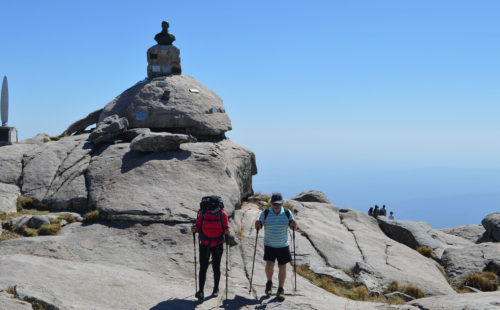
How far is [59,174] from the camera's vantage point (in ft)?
70.0

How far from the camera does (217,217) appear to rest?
38.5 feet

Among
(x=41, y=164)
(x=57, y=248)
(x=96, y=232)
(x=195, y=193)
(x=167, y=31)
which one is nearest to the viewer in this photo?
(x=57, y=248)

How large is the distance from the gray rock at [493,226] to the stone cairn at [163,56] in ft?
85.0

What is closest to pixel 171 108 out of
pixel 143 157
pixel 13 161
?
pixel 143 157

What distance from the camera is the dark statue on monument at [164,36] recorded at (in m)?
27.7

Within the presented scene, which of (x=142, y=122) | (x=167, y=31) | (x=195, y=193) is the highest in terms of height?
(x=167, y=31)

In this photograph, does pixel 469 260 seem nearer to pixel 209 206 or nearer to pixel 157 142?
pixel 209 206

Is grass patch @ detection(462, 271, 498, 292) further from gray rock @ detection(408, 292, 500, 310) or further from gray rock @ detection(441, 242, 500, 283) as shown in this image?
gray rock @ detection(408, 292, 500, 310)

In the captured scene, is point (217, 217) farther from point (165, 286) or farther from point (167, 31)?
point (167, 31)

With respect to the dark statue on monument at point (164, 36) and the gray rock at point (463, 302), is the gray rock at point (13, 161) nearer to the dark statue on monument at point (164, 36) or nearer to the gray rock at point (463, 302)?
the dark statue on monument at point (164, 36)

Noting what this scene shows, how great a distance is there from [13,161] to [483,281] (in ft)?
80.4

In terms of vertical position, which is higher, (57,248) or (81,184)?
(81,184)

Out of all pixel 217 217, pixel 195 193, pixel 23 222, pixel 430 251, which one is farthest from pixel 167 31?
pixel 430 251

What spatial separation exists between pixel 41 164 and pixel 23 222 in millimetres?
6083
